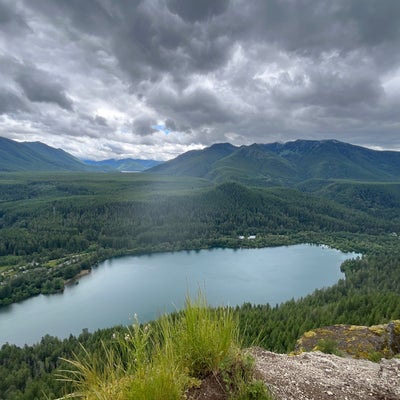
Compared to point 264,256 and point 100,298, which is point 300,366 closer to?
point 100,298

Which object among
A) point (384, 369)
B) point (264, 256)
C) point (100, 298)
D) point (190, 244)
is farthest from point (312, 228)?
point (384, 369)

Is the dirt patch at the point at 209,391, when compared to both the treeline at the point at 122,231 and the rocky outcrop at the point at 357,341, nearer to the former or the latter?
the rocky outcrop at the point at 357,341

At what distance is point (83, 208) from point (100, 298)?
109m

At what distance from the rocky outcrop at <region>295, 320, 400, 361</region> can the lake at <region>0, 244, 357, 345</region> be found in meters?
30.9

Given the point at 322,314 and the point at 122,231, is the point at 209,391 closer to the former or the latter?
the point at 322,314

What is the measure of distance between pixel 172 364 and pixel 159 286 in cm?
8343

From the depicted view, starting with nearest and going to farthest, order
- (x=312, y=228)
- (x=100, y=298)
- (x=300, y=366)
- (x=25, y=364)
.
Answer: (x=300, y=366), (x=25, y=364), (x=100, y=298), (x=312, y=228)

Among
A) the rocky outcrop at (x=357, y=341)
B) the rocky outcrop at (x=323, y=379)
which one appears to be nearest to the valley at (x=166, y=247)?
the rocky outcrop at (x=357, y=341)

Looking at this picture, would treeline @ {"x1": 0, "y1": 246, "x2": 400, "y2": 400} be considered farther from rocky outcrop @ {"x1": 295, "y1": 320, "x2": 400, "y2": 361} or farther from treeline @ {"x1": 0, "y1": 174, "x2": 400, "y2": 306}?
treeline @ {"x1": 0, "y1": 174, "x2": 400, "y2": 306}

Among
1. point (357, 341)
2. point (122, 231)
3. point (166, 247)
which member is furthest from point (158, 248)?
point (357, 341)

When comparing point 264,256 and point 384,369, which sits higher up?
point 384,369

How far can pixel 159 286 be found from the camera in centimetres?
8275

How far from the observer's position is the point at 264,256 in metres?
121

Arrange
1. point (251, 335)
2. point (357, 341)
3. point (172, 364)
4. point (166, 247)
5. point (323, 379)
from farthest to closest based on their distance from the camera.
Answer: point (166, 247) → point (251, 335) → point (357, 341) → point (323, 379) → point (172, 364)
